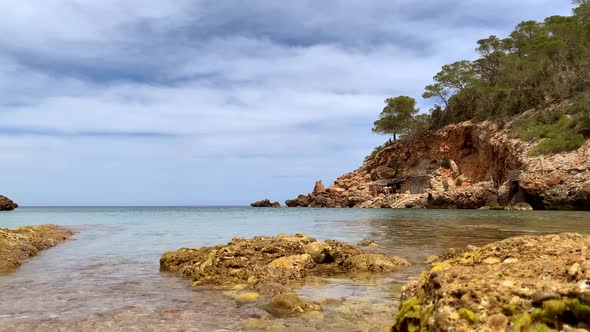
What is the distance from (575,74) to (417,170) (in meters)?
26.4

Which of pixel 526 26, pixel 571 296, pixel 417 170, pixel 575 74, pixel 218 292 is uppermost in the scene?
pixel 526 26

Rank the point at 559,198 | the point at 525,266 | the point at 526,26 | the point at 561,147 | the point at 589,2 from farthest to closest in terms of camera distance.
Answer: the point at 526,26, the point at 589,2, the point at 561,147, the point at 559,198, the point at 525,266

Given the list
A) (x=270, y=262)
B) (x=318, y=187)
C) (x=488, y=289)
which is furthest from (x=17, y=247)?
(x=318, y=187)

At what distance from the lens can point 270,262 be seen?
33.4ft

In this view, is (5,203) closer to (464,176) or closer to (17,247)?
(17,247)

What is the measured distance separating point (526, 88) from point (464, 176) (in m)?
14.6

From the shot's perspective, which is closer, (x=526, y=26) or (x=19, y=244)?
(x=19, y=244)

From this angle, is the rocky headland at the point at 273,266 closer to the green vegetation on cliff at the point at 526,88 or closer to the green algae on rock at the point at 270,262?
the green algae on rock at the point at 270,262

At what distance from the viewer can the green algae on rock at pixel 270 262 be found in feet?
29.5

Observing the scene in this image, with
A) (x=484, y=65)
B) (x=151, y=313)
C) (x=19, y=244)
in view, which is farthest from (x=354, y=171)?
(x=151, y=313)

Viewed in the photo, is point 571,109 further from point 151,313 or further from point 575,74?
point 151,313

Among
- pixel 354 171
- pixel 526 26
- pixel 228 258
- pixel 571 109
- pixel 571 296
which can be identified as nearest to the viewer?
pixel 571 296

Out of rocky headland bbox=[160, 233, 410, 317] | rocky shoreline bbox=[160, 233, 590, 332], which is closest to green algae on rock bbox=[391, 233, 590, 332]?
rocky shoreline bbox=[160, 233, 590, 332]

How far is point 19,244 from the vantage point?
46.7 feet
